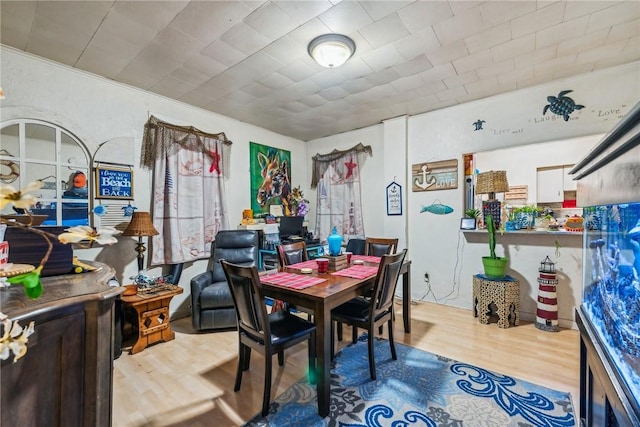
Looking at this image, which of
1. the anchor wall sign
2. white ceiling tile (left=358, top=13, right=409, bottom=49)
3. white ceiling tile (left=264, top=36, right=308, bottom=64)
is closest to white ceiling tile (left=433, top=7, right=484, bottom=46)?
white ceiling tile (left=358, top=13, right=409, bottom=49)

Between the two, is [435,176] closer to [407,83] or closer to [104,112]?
[407,83]

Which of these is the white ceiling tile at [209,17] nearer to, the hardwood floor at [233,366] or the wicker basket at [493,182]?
the hardwood floor at [233,366]

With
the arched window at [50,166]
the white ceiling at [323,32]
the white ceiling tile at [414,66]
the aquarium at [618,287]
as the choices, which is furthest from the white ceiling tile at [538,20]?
the arched window at [50,166]

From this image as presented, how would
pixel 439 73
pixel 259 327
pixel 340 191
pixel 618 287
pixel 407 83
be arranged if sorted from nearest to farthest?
pixel 618 287
pixel 259 327
pixel 439 73
pixel 407 83
pixel 340 191

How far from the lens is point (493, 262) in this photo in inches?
120

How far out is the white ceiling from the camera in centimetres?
187

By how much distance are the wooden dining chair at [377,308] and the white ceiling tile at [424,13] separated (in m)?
1.71

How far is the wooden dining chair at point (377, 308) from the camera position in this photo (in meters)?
2.03

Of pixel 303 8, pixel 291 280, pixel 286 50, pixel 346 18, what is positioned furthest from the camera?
pixel 286 50

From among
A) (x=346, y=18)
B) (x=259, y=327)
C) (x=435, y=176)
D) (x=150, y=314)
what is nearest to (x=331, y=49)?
(x=346, y=18)

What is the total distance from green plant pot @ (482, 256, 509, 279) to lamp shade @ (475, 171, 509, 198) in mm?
774

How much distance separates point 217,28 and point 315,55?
0.77 m

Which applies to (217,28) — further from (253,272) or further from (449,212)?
(449,212)

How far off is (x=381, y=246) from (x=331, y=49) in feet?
6.88
